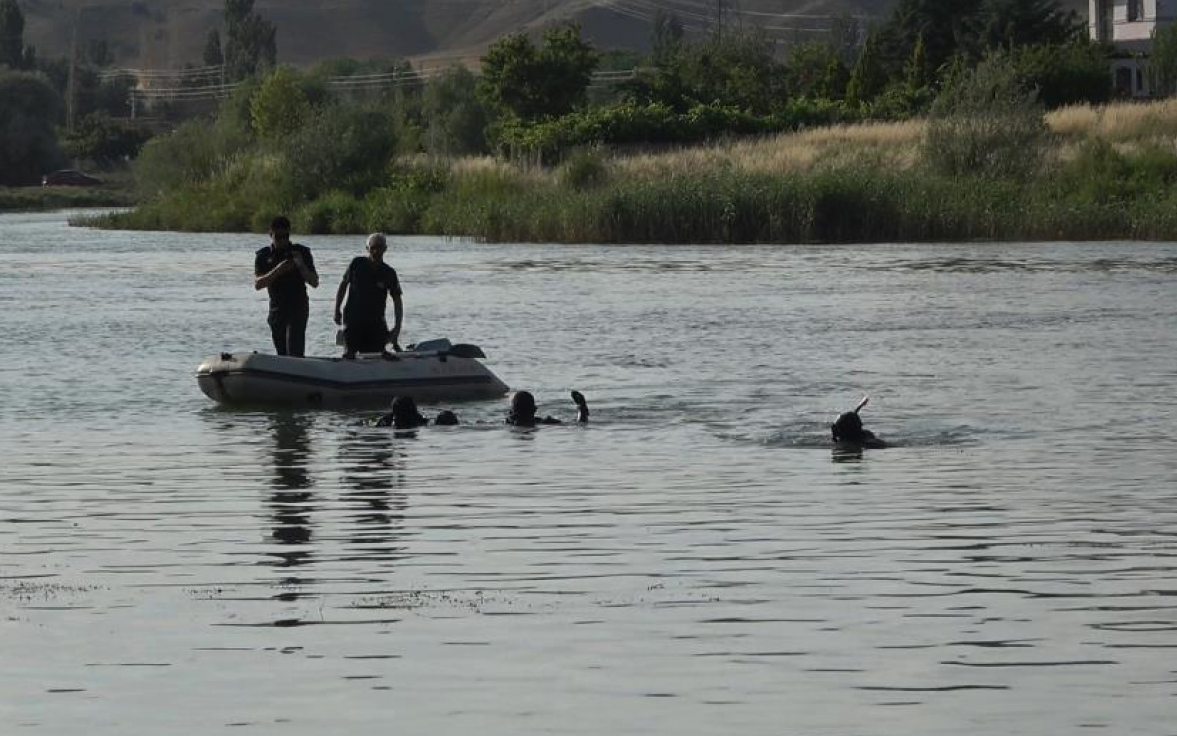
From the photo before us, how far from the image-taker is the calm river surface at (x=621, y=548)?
920 cm

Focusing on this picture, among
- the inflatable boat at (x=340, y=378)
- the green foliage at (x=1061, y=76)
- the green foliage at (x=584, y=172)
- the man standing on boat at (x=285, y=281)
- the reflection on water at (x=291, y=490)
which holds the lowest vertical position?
the reflection on water at (x=291, y=490)

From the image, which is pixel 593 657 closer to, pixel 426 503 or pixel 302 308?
pixel 426 503

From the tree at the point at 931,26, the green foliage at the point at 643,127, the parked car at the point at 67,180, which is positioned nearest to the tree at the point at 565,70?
the green foliage at the point at 643,127

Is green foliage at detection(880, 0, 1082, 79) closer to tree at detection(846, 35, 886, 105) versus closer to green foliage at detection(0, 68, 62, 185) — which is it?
tree at detection(846, 35, 886, 105)

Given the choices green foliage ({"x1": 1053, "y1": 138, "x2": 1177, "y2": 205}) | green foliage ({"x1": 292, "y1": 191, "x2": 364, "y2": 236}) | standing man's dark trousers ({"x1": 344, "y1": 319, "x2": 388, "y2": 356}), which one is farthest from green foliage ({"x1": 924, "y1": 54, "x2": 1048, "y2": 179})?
standing man's dark trousers ({"x1": 344, "y1": 319, "x2": 388, "y2": 356})

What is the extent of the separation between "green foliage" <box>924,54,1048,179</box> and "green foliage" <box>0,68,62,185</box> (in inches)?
3661

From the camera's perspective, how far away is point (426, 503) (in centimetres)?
1545

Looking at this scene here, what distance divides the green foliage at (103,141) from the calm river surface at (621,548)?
5285 inches

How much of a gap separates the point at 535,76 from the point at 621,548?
245ft

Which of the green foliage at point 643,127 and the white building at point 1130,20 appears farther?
the white building at point 1130,20

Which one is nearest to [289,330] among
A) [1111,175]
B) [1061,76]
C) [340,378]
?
[340,378]

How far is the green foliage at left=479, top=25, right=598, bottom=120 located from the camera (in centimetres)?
8669

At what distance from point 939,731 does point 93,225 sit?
77.5 meters

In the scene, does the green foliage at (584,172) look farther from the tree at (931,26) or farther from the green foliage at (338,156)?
the tree at (931,26)
